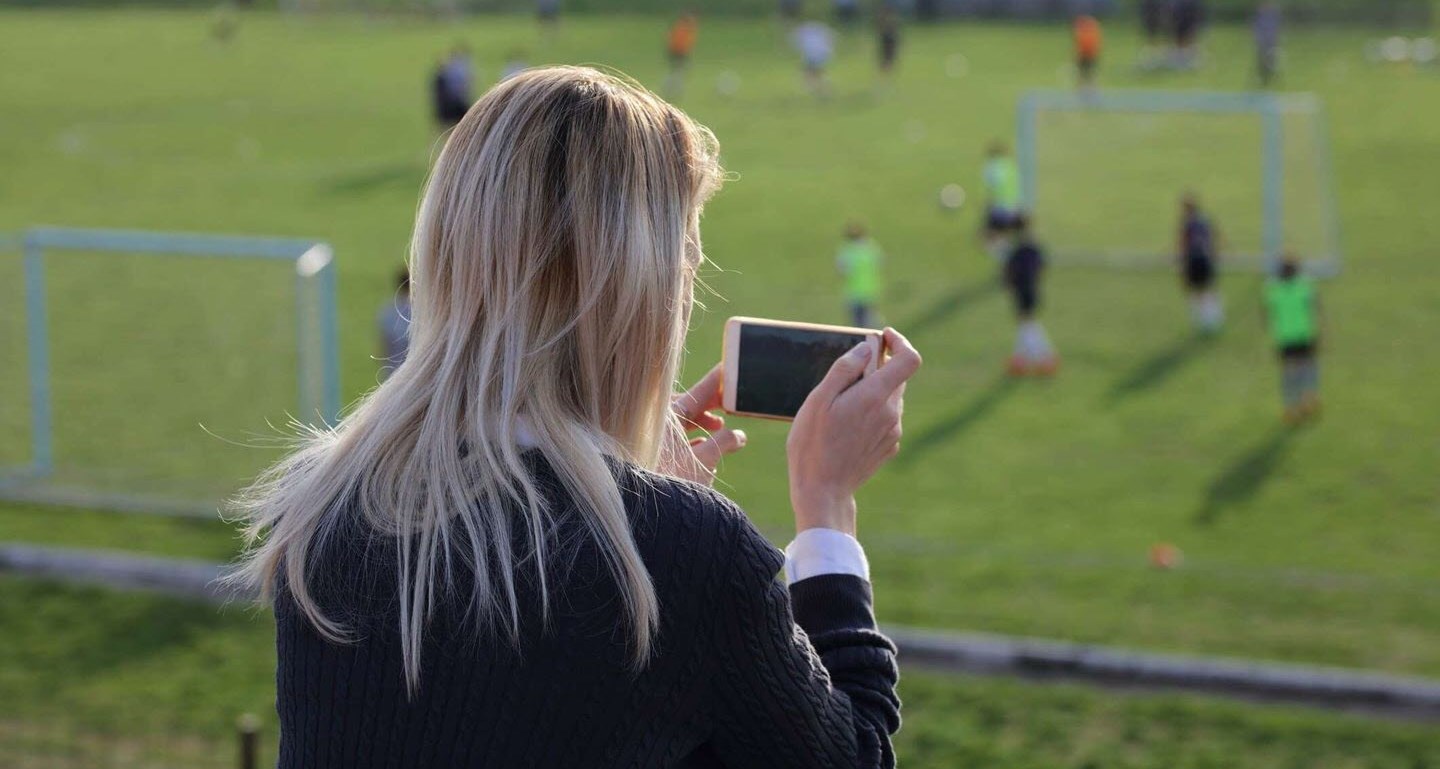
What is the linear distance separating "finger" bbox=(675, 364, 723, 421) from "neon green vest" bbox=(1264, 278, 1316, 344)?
46.8 feet

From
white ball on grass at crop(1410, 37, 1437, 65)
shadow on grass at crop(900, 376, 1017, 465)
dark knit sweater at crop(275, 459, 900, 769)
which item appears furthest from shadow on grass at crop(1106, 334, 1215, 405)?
white ball on grass at crop(1410, 37, 1437, 65)

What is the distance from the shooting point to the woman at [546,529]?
1892mm

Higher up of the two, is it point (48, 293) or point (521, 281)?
point (521, 281)

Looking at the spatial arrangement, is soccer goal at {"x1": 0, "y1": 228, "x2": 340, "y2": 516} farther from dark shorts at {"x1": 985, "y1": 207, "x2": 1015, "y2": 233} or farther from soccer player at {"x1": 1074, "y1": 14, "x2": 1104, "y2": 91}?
soccer player at {"x1": 1074, "y1": 14, "x2": 1104, "y2": 91}

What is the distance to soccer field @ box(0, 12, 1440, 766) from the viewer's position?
39.2 feet

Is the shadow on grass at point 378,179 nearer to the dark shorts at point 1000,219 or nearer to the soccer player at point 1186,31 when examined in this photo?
the dark shorts at point 1000,219

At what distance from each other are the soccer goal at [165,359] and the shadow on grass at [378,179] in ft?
41.6

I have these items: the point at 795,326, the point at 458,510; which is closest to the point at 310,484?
the point at 458,510

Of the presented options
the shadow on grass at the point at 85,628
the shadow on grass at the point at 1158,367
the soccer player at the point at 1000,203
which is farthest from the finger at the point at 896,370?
→ the soccer player at the point at 1000,203

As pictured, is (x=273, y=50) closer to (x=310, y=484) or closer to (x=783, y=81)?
(x=783, y=81)

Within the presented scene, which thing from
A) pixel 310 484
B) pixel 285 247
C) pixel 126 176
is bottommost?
pixel 126 176

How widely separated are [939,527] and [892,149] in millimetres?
17930

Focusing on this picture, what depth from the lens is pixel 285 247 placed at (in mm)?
13000

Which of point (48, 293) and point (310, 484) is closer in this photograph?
point (310, 484)
